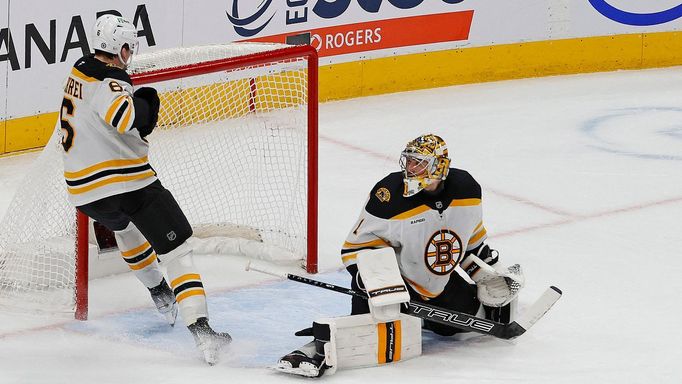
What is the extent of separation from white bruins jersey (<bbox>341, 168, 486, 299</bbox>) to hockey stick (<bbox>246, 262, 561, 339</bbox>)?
11 centimetres

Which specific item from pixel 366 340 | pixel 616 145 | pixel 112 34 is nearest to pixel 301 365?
pixel 366 340

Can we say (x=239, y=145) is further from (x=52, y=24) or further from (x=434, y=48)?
(x=434, y=48)

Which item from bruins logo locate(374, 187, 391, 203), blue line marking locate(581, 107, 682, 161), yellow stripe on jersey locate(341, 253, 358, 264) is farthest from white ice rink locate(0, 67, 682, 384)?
bruins logo locate(374, 187, 391, 203)

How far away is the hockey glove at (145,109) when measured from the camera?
12.8 ft

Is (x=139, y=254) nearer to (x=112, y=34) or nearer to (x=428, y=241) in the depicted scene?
(x=112, y=34)

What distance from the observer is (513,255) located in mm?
5098

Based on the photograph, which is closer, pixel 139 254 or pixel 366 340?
pixel 366 340

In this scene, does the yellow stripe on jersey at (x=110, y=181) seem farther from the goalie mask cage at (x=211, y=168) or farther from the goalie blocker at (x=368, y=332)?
the goalie blocker at (x=368, y=332)

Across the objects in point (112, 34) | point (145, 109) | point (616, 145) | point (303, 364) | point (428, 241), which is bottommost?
point (616, 145)

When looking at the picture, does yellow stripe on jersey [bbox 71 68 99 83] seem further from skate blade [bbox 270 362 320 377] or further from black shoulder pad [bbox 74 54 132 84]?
skate blade [bbox 270 362 320 377]

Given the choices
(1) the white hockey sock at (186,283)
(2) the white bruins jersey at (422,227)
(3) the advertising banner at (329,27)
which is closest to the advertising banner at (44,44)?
(3) the advertising banner at (329,27)

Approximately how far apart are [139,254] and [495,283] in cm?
113

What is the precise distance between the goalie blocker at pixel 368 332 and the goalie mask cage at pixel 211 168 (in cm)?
92

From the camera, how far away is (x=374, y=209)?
3938mm
